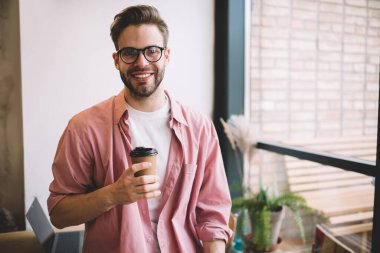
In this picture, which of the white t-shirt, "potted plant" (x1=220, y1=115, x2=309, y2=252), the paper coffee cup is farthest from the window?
the paper coffee cup

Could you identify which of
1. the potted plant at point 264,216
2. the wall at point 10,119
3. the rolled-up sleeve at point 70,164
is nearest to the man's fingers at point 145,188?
the rolled-up sleeve at point 70,164

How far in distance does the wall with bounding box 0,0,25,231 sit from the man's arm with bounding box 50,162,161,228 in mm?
1066

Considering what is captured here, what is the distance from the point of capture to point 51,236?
1836mm

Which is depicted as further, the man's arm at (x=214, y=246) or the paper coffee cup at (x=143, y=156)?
the man's arm at (x=214, y=246)

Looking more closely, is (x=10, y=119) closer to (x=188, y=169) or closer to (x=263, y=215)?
(x=188, y=169)

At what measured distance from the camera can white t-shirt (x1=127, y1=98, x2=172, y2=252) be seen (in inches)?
51.0

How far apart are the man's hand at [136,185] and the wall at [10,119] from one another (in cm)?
135

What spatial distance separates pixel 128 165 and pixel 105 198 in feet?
0.62

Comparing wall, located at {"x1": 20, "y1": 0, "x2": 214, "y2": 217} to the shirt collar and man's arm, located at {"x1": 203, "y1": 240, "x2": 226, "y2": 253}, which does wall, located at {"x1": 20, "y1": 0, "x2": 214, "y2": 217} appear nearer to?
the shirt collar

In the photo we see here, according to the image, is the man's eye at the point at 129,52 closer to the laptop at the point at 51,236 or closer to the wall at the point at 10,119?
the laptop at the point at 51,236

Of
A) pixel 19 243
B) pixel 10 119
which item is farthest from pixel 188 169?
pixel 10 119

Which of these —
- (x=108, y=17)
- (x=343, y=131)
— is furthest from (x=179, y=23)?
(x=343, y=131)

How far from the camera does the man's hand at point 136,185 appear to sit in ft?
3.38

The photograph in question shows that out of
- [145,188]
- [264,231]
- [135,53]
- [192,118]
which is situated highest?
[135,53]
